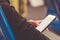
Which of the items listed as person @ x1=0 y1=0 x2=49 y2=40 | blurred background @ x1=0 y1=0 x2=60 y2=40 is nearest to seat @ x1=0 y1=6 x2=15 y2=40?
person @ x1=0 y1=0 x2=49 y2=40

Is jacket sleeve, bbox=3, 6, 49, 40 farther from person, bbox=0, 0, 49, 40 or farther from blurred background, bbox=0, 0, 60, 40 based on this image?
blurred background, bbox=0, 0, 60, 40

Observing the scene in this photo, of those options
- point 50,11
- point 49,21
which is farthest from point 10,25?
point 50,11

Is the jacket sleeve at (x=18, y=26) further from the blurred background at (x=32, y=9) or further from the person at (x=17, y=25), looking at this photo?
the blurred background at (x=32, y=9)

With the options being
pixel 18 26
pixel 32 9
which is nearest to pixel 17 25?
pixel 18 26

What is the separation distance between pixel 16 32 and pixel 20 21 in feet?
0.19

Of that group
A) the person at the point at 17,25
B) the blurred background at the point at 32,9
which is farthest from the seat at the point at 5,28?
the blurred background at the point at 32,9

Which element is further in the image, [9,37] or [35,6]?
[35,6]

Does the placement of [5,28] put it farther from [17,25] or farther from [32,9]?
[32,9]

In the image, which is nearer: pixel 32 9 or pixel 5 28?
pixel 5 28

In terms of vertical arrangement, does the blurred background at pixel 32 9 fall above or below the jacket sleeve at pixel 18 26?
below

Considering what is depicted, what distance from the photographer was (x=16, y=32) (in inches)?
31.6

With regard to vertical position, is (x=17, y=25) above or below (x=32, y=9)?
above

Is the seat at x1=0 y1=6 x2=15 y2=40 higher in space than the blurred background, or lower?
higher

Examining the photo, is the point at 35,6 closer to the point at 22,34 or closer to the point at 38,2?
the point at 38,2
